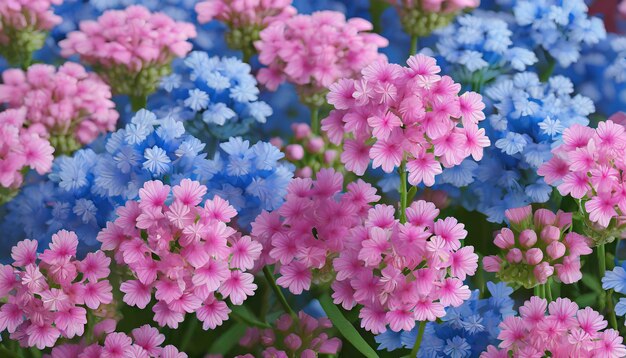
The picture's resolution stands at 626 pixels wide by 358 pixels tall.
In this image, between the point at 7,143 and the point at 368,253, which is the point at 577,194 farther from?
the point at 7,143

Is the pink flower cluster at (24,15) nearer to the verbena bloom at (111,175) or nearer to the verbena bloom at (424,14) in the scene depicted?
the verbena bloom at (111,175)

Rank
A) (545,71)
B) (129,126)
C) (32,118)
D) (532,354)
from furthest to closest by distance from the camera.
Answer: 1. (545,71)
2. (32,118)
3. (129,126)
4. (532,354)

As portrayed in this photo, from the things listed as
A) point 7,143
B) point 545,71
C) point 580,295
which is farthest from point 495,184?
point 7,143

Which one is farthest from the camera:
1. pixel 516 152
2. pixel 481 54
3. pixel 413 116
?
pixel 481 54

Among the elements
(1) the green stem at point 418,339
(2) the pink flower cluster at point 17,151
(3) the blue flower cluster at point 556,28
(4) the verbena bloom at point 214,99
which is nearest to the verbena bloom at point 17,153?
(2) the pink flower cluster at point 17,151

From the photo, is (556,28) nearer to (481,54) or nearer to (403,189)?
(481,54)

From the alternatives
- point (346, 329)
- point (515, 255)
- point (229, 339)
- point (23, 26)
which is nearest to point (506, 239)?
point (515, 255)
